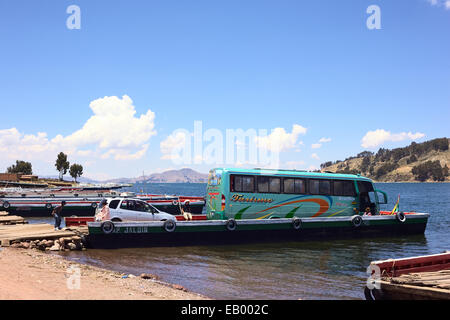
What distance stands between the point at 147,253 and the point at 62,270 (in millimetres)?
5132

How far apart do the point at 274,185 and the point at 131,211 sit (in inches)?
286

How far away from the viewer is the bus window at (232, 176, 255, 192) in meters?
20.5

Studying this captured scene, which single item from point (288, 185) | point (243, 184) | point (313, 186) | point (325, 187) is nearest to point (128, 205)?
point (243, 184)

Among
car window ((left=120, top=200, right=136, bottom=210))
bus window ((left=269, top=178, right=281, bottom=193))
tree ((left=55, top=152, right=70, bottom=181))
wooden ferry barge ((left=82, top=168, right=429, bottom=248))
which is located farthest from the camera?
tree ((left=55, top=152, right=70, bottom=181))

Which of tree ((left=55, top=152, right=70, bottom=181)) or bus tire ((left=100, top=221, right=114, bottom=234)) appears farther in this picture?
tree ((left=55, top=152, right=70, bottom=181))

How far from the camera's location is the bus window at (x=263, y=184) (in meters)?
21.1

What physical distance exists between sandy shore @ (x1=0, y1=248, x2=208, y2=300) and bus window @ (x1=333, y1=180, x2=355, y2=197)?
514 inches

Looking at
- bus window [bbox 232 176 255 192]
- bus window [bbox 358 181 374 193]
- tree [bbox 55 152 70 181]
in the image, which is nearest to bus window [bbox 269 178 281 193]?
bus window [bbox 232 176 255 192]

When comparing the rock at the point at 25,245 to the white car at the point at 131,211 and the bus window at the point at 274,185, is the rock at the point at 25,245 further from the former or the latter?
the bus window at the point at 274,185

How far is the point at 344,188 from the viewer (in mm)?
23172

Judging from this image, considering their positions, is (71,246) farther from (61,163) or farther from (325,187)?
(61,163)

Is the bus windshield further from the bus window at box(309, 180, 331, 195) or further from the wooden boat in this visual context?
the wooden boat

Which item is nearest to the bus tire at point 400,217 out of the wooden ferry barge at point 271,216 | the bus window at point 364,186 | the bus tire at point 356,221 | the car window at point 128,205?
the wooden ferry barge at point 271,216
